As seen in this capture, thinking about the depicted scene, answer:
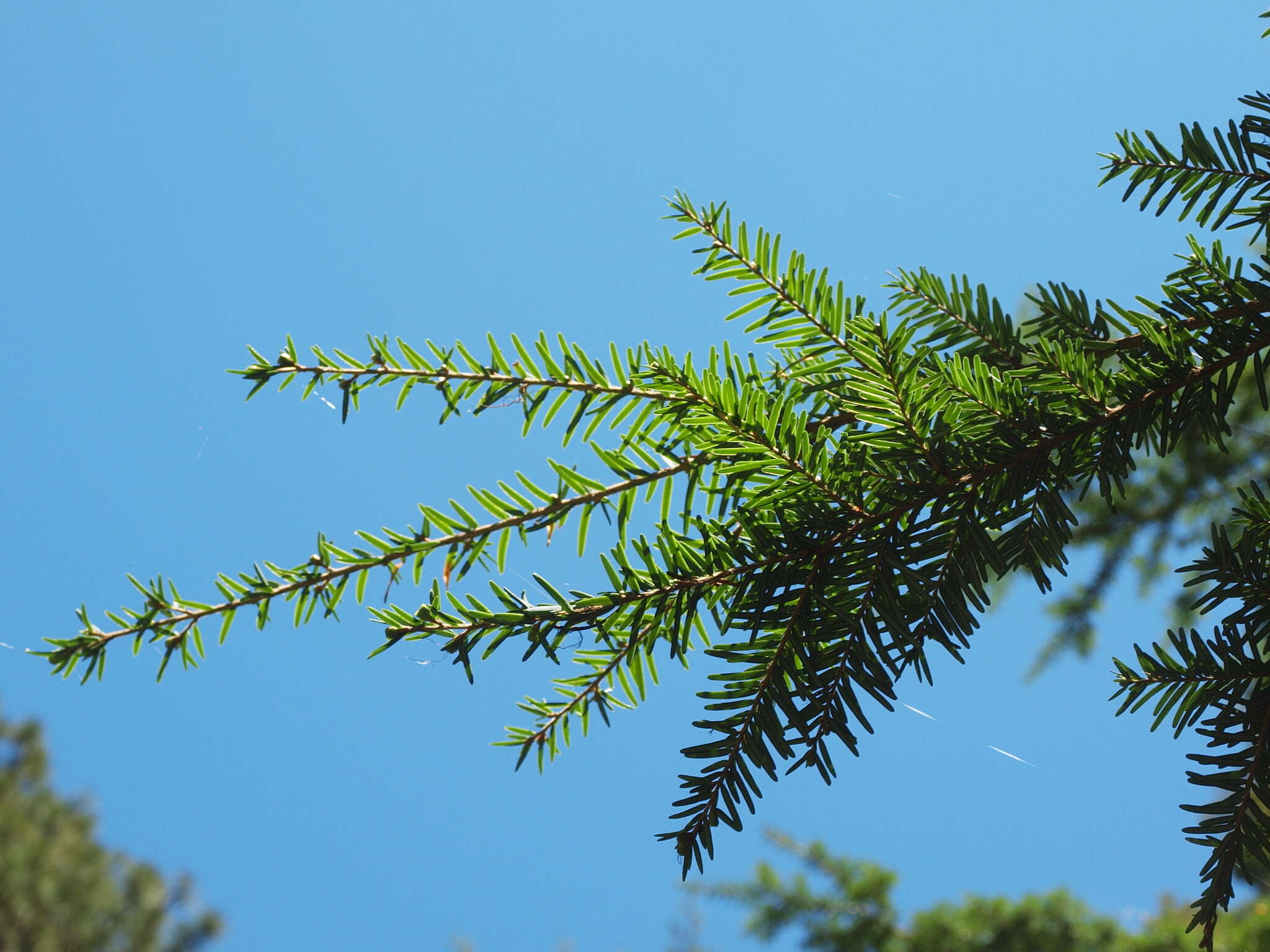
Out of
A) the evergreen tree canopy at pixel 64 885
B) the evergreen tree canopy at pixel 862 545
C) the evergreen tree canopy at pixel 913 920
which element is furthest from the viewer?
the evergreen tree canopy at pixel 64 885

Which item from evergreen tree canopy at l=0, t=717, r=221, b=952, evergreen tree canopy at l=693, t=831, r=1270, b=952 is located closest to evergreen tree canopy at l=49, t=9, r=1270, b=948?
evergreen tree canopy at l=693, t=831, r=1270, b=952

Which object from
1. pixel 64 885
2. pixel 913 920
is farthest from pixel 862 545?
pixel 64 885

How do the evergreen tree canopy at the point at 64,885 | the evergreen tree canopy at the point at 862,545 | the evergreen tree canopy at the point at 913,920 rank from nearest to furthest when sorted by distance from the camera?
the evergreen tree canopy at the point at 862,545, the evergreen tree canopy at the point at 913,920, the evergreen tree canopy at the point at 64,885

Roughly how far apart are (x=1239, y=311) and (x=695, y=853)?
284mm

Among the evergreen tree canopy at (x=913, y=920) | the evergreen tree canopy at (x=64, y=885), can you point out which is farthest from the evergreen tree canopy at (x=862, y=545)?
the evergreen tree canopy at (x=64, y=885)

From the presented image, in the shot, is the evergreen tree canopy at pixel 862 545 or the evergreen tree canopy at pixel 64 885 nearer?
the evergreen tree canopy at pixel 862 545

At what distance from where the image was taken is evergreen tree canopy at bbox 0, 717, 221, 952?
3.88 metres

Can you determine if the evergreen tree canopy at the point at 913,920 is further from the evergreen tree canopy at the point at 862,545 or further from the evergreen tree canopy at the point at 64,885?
the evergreen tree canopy at the point at 64,885

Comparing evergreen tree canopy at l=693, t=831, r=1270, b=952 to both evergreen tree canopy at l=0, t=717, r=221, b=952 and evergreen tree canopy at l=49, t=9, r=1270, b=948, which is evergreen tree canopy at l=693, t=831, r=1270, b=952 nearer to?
evergreen tree canopy at l=49, t=9, r=1270, b=948

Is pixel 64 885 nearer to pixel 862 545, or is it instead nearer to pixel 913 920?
pixel 913 920

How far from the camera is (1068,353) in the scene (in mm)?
334

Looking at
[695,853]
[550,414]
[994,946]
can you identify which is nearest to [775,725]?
[695,853]

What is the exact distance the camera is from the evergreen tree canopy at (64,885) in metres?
3.88

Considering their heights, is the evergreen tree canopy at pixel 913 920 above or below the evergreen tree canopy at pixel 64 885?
above
